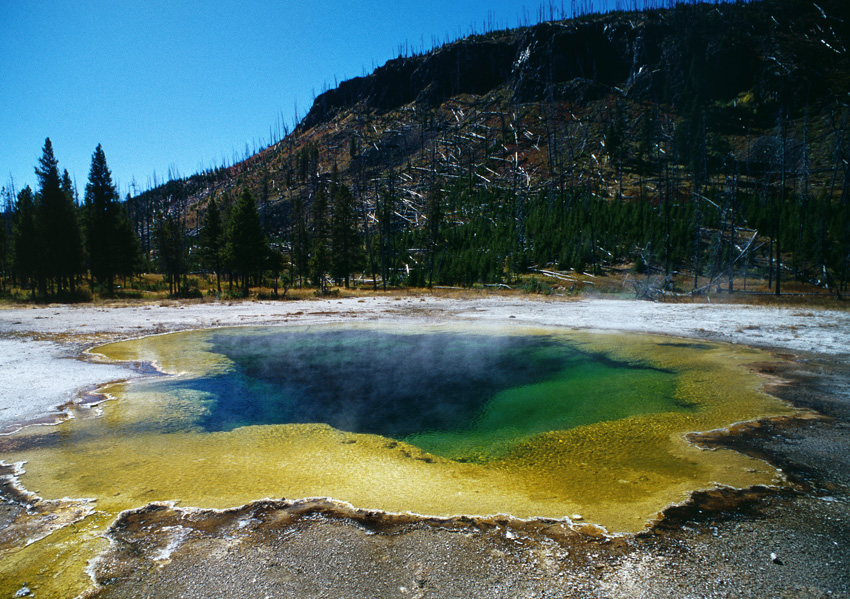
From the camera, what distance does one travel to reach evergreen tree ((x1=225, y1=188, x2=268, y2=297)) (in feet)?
136

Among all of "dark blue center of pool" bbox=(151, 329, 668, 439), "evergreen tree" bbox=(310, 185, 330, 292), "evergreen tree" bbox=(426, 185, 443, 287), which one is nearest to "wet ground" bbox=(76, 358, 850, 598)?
"dark blue center of pool" bbox=(151, 329, 668, 439)

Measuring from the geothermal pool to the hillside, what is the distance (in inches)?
1184

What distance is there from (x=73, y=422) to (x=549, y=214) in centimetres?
6060

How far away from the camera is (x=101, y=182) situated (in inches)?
1767

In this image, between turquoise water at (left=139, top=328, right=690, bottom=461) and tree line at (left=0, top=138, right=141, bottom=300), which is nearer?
turquoise water at (left=139, top=328, right=690, bottom=461)

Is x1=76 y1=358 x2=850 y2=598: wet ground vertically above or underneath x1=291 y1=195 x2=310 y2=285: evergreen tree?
underneath

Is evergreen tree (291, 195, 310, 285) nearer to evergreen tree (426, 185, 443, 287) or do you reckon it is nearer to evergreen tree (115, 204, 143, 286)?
evergreen tree (426, 185, 443, 287)

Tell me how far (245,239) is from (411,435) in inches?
1524

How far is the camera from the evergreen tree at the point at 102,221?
142 ft

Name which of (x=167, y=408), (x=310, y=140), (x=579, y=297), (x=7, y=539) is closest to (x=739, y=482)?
(x=7, y=539)

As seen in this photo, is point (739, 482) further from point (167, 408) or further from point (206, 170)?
point (206, 170)

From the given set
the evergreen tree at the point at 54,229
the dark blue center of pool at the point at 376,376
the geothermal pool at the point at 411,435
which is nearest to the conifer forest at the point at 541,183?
the evergreen tree at the point at 54,229

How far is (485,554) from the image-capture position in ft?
14.3

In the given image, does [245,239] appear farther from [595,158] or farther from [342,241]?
[595,158]
